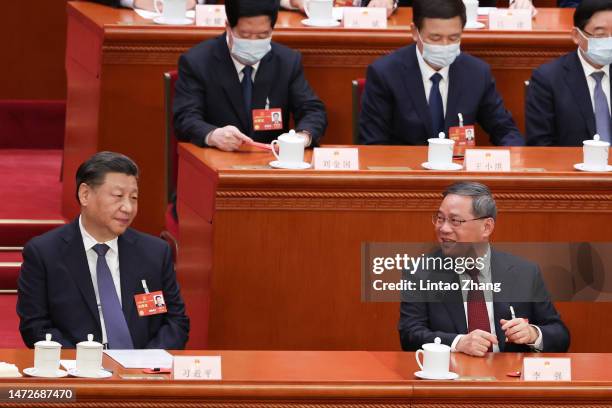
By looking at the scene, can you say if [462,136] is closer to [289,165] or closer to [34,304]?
[289,165]

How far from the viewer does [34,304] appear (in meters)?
3.61

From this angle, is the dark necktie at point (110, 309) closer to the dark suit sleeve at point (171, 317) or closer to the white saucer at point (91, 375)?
the dark suit sleeve at point (171, 317)

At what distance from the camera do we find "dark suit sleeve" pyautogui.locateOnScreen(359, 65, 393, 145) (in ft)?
15.7

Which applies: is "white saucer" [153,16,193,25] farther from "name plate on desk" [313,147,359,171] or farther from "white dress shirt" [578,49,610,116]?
"white dress shirt" [578,49,610,116]

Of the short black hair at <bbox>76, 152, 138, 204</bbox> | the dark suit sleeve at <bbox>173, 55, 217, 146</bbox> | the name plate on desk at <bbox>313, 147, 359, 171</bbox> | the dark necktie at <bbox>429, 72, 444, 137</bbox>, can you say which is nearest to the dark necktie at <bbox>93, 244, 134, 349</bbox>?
the short black hair at <bbox>76, 152, 138, 204</bbox>

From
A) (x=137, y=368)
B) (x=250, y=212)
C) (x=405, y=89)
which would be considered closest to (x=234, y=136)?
(x=250, y=212)

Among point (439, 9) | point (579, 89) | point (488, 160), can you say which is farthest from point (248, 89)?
point (579, 89)

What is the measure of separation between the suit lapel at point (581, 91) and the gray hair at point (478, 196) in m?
1.12

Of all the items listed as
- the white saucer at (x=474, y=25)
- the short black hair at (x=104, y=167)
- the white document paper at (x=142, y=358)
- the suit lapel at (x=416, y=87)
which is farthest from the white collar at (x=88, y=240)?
the white saucer at (x=474, y=25)

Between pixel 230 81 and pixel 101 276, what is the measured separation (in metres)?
1.19

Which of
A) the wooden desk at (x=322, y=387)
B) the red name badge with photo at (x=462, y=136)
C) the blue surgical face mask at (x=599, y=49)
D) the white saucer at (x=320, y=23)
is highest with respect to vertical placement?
the white saucer at (x=320, y=23)

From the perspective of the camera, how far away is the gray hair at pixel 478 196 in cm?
373

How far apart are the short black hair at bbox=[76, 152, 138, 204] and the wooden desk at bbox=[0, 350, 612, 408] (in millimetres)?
569

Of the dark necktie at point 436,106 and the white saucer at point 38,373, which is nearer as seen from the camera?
the white saucer at point 38,373
